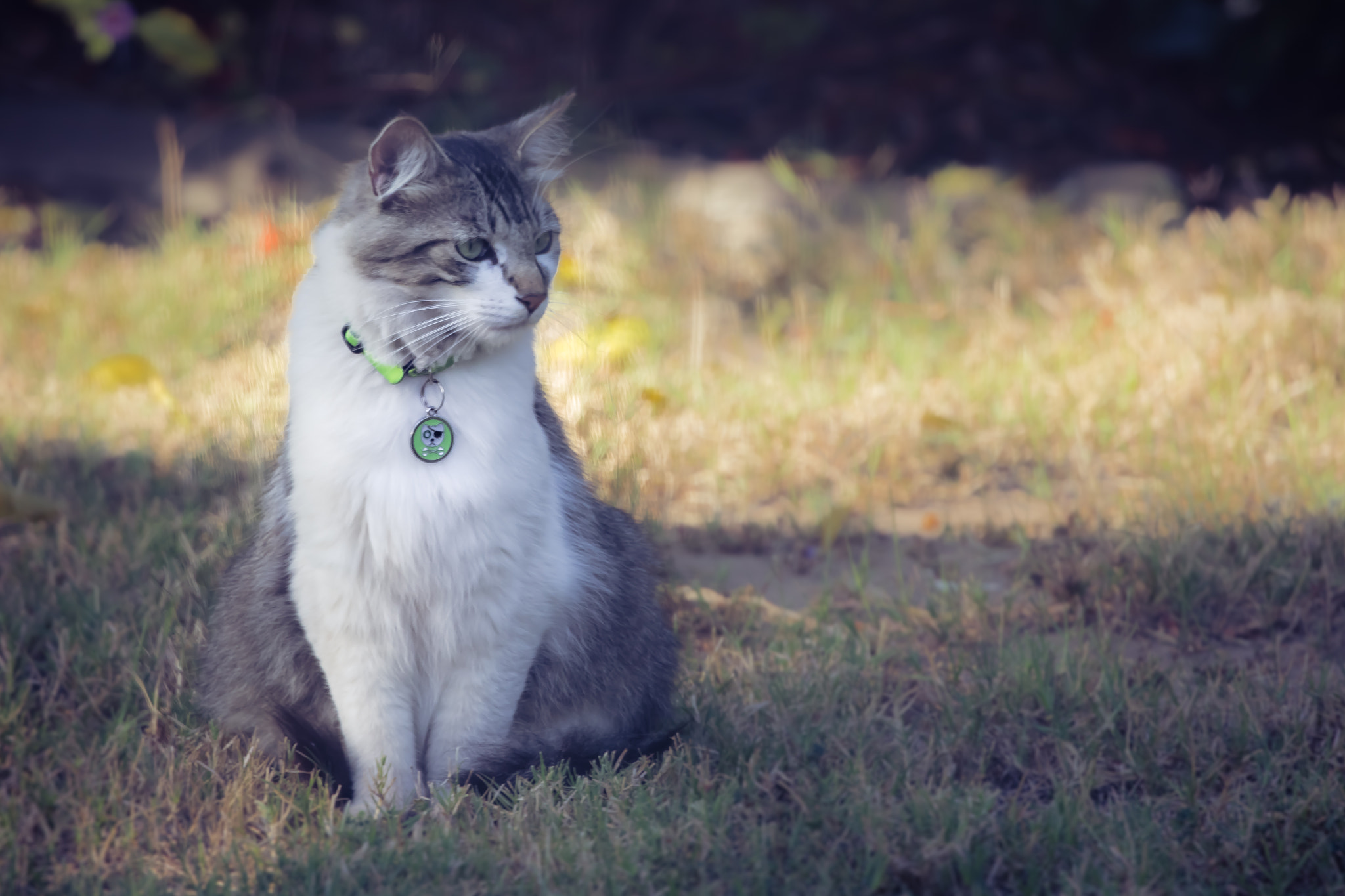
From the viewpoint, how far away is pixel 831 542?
327cm

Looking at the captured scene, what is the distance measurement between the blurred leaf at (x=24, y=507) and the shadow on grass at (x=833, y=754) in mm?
52

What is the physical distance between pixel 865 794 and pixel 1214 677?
0.94 meters

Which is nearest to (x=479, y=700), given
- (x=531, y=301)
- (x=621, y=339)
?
(x=531, y=301)

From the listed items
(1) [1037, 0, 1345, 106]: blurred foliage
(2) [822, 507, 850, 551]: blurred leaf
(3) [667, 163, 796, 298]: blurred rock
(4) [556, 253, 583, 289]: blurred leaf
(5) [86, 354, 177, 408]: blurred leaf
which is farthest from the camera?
(1) [1037, 0, 1345, 106]: blurred foliage

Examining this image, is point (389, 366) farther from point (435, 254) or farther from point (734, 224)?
point (734, 224)

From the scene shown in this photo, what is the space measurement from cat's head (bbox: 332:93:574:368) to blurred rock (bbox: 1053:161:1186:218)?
164 inches

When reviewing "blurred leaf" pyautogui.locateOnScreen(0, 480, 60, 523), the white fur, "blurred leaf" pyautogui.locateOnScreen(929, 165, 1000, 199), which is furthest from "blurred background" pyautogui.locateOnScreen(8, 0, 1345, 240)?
the white fur

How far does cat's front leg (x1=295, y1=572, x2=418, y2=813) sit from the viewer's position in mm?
1936

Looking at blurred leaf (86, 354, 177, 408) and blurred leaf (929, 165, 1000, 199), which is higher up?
blurred leaf (929, 165, 1000, 199)

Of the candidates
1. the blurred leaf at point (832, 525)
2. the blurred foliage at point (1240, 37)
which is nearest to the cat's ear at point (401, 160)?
the blurred leaf at point (832, 525)

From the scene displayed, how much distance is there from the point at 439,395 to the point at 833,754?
100cm

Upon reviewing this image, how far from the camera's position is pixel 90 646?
2.51 m

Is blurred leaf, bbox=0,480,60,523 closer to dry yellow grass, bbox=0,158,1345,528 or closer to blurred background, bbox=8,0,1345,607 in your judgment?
blurred background, bbox=8,0,1345,607

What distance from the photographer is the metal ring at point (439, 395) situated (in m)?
1.92
